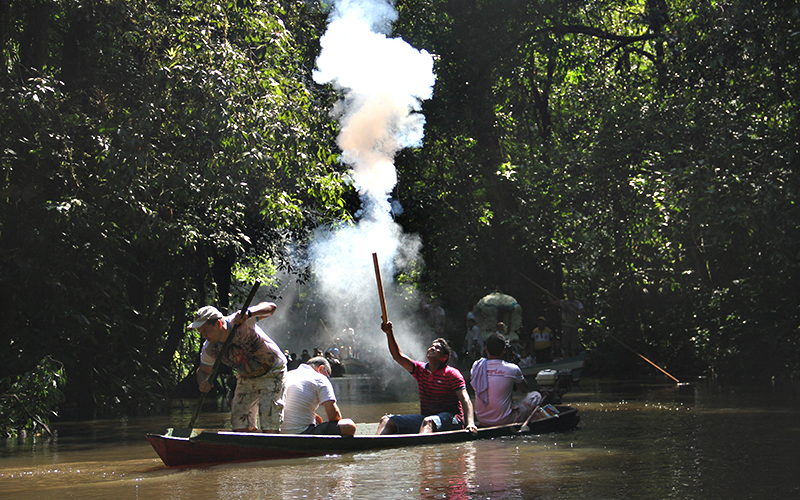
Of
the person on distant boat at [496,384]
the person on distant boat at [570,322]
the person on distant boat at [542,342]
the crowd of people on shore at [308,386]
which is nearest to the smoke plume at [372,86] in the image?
the person on distant boat at [542,342]

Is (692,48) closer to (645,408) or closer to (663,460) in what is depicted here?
(645,408)

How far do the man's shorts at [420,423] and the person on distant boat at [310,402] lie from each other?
2.90 ft

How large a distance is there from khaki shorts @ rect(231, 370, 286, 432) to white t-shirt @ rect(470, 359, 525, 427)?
2715 millimetres

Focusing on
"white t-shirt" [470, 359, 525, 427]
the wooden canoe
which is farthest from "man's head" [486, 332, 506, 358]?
the wooden canoe

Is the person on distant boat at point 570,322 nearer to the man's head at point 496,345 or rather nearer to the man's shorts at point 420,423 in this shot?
the man's head at point 496,345

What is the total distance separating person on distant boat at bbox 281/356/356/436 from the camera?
983cm

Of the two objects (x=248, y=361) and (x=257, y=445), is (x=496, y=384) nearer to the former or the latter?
(x=257, y=445)

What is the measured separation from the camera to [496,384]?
452 inches

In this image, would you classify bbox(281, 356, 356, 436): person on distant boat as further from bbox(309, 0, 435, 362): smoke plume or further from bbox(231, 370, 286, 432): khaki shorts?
bbox(309, 0, 435, 362): smoke plume

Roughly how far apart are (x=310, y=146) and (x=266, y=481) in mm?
7474

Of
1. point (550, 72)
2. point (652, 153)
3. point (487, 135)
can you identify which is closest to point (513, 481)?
point (652, 153)

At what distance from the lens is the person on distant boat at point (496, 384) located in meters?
11.3

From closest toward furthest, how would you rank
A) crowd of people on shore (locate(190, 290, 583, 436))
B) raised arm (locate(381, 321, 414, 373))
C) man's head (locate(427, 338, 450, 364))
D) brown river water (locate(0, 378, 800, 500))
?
brown river water (locate(0, 378, 800, 500)), crowd of people on shore (locate(190, 290, 583, 436)), man's head (locate(427, 338, 450, 364)), raised arm (locate(381, 321, 414, 373))

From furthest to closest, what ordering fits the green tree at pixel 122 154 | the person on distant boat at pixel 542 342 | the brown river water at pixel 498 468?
the person on distant boat at pixel 542 342, the green tree at pixel 122 154, the brown river water at pixel 498 468
